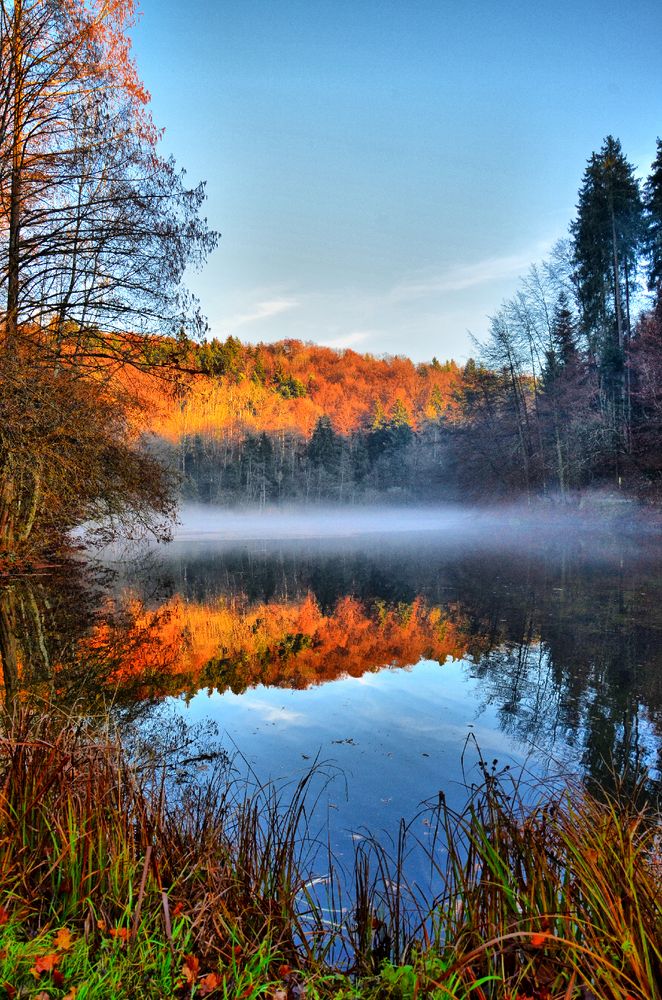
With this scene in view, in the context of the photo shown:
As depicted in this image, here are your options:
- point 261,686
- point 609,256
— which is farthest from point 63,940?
point 609,256

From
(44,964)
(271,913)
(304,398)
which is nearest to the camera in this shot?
(44,964)

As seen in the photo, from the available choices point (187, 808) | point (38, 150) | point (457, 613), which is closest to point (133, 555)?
point (38, 150)

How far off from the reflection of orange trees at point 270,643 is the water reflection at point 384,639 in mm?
33

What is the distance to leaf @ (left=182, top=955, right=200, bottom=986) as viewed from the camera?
1.86 m

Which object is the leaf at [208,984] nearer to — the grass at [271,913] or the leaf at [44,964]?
the grass at [271,913]

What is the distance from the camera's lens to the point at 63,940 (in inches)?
77.4

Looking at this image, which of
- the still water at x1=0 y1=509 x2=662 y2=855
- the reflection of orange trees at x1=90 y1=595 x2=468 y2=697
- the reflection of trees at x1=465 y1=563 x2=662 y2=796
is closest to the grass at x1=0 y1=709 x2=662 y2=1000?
the still water at x1=0 y1=509 x2=662 y2=855

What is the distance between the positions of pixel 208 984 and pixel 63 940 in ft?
1.75

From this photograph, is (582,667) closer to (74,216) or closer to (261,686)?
(261,686)

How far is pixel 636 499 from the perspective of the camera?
25.2m

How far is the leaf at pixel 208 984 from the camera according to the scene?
6.10ft

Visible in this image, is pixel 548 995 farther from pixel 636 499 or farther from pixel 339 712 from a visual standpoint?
pixel 636 499

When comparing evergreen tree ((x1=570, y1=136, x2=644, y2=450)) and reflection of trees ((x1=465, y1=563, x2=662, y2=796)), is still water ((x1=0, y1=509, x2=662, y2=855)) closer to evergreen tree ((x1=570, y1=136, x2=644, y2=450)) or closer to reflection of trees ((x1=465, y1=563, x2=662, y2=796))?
reflection of trees ((x1=465, y1=563, x2=662, y2=796))

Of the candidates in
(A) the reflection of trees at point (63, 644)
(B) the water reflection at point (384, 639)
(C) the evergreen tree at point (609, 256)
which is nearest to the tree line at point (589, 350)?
(C) the evergreen tree at point (609, 256)
